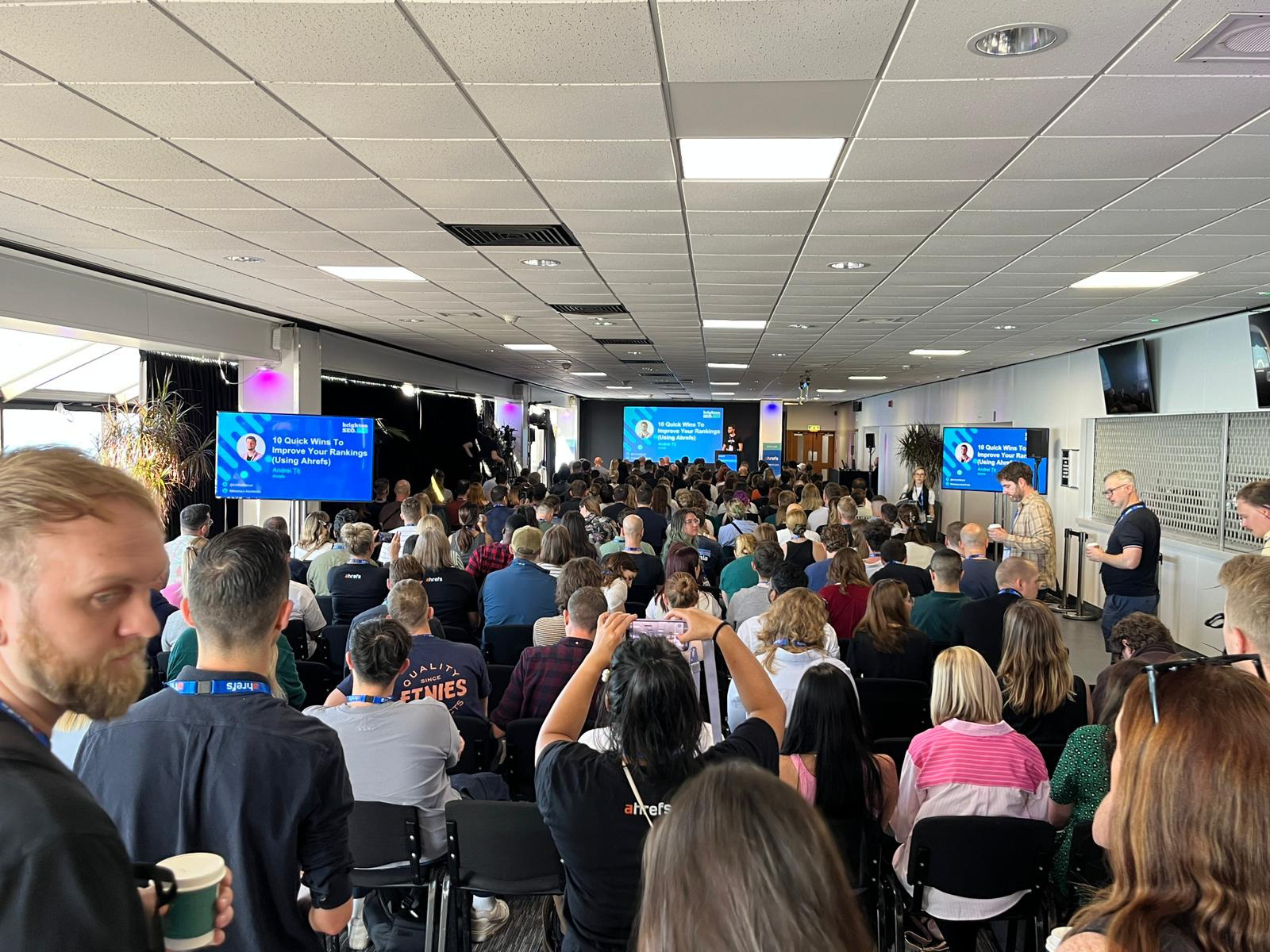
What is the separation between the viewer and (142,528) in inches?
43.4

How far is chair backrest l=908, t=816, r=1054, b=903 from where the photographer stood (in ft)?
8.41

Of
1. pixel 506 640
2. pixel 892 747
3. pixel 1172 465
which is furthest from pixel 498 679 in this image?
pixel 1172 465

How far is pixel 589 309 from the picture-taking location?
8.46m

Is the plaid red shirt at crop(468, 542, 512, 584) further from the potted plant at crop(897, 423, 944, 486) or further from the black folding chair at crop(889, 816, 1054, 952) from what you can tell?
the potted plant at crop(897, 423, 944, 486)

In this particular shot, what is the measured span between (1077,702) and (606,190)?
3.21m

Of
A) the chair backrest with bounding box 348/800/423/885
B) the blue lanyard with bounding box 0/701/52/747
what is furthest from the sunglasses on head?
the chair backrest with bounding box 348/800/423/885

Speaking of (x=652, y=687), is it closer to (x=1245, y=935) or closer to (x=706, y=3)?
(x=1245, y=935)

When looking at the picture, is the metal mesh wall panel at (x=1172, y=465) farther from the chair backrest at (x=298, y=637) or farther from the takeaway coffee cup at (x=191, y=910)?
the takeaway coffee cup at (x=191, y=910)

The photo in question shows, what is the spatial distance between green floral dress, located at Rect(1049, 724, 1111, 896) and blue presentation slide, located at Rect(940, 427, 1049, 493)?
30.3 ft

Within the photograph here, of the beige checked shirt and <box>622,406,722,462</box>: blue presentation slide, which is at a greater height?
<box>622,406,722,462</box>: blue presentation slide

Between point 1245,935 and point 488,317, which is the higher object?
point 488,317

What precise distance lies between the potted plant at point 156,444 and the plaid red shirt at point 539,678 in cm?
555

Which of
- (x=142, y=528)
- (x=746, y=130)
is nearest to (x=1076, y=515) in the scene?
(x=746, y=130)

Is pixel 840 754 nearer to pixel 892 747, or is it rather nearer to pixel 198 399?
pixel 892 747
